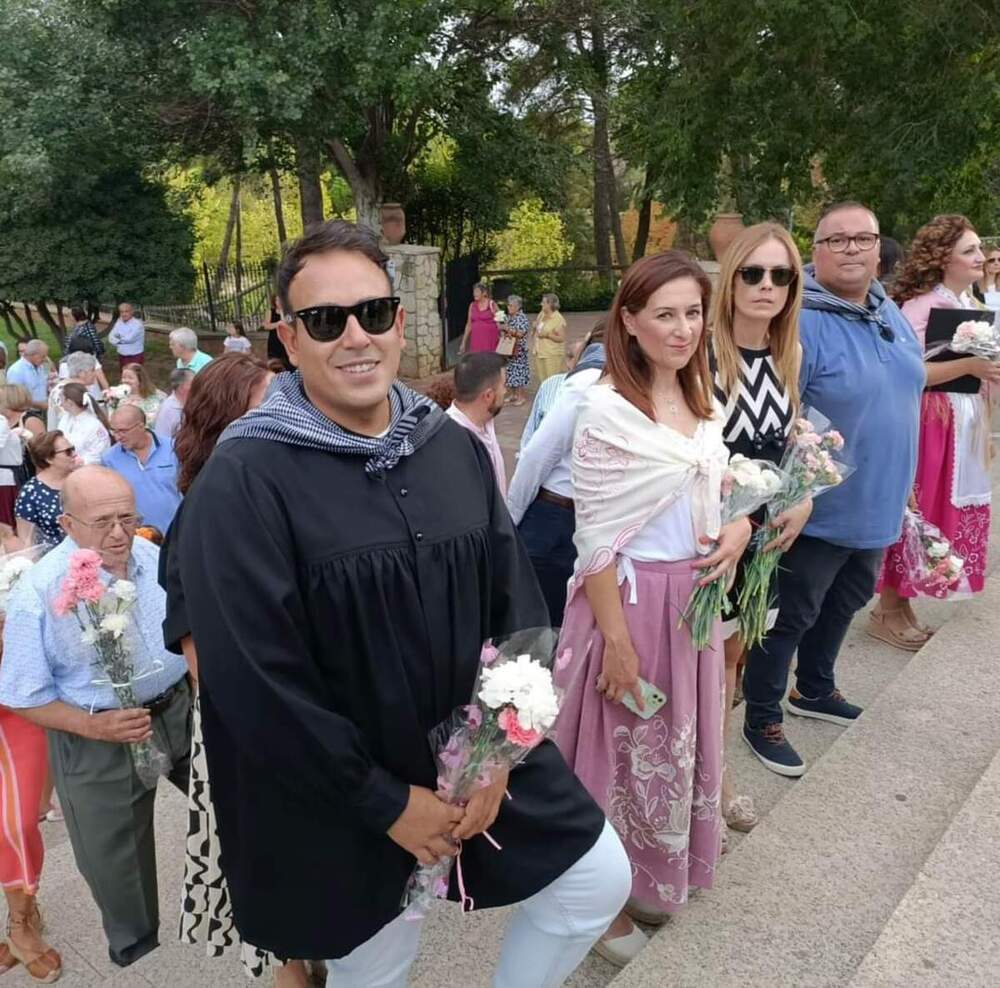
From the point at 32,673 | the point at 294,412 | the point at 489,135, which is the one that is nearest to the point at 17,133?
the point at 489,135

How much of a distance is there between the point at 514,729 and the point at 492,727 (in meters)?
0.05

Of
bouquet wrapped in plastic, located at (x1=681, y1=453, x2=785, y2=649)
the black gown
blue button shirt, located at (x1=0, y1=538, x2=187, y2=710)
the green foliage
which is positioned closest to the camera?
the black gown

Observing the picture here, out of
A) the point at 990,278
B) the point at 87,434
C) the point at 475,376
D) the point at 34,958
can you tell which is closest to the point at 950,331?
the point at 475,376

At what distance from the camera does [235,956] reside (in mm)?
3020

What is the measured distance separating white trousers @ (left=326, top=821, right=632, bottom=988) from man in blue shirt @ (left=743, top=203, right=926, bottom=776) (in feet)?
5.46

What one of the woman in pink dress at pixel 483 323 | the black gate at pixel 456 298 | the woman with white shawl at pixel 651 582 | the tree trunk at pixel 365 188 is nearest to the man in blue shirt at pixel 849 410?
the woman with white shawl at pixel 651 582

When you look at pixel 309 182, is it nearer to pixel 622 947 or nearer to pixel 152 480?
pixel 152 480

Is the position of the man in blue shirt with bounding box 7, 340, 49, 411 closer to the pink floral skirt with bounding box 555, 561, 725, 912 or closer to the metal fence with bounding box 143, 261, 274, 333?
the metal fence with bounding box 143, 261, 274, 333

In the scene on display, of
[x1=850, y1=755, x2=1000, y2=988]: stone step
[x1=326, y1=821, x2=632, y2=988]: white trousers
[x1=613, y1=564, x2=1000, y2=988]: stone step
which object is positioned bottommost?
[x1=613, y1=564, x2=1000, y2=988]: stone step

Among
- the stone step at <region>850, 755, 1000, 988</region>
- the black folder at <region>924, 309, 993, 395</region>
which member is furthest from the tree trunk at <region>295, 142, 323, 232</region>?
the stone step at <region>850, 755, 1000, 988</region>

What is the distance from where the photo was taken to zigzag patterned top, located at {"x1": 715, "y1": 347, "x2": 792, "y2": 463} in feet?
9.59

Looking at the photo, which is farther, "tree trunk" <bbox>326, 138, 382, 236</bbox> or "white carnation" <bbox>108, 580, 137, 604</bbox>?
"tree trunk" <bbox>326, 138, 382, 236</bbox>

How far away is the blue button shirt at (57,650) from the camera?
2650 millimetres

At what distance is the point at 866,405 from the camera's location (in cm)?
321
